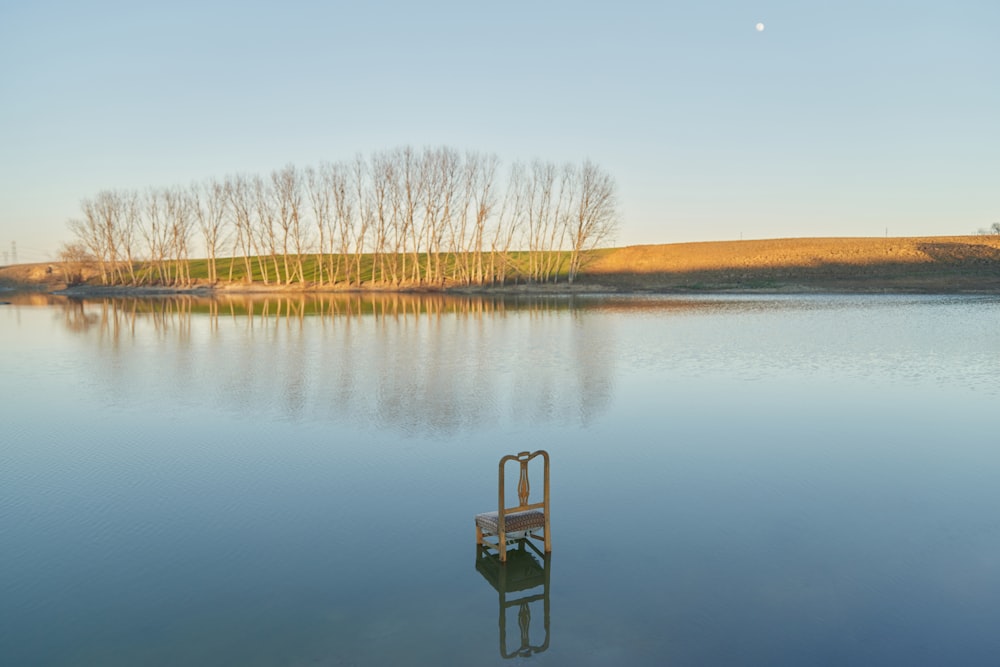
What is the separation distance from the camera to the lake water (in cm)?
781

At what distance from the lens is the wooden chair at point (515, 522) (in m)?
9.55

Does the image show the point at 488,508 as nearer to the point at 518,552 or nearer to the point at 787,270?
the point at 518,552

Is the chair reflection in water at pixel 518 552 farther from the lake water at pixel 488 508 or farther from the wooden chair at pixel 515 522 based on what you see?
the lake water at pixel 488 508

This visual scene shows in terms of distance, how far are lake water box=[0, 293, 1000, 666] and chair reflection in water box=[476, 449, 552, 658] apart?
0.53ft

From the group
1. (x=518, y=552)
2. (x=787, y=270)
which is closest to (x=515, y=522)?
(x=518, y=552)

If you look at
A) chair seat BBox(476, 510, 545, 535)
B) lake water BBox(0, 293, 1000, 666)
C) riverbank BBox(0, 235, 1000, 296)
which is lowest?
lake water BBox(0, 293, 1000, 666)

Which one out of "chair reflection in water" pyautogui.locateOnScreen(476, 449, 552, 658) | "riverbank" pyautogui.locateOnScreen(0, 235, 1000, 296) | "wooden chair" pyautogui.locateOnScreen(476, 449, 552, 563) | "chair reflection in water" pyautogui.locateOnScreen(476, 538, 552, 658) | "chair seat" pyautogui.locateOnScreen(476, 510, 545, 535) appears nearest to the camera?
"chair reflection in water" pyautogui.locateOnScreen(476, 538, 552, 658)

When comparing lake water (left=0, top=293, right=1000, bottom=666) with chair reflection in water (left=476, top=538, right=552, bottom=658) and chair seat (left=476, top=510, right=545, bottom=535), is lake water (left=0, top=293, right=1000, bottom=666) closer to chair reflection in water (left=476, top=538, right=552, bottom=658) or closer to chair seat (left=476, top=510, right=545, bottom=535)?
chair reflection in water (left=476, top=538, right=552, bottom=658)

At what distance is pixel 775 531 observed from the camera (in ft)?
34.9

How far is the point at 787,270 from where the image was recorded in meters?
84.3

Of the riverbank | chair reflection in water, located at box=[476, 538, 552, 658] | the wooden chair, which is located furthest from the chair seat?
the riverbank

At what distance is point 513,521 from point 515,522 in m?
0.03

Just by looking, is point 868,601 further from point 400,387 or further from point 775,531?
point 400,387

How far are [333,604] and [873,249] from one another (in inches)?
3692
